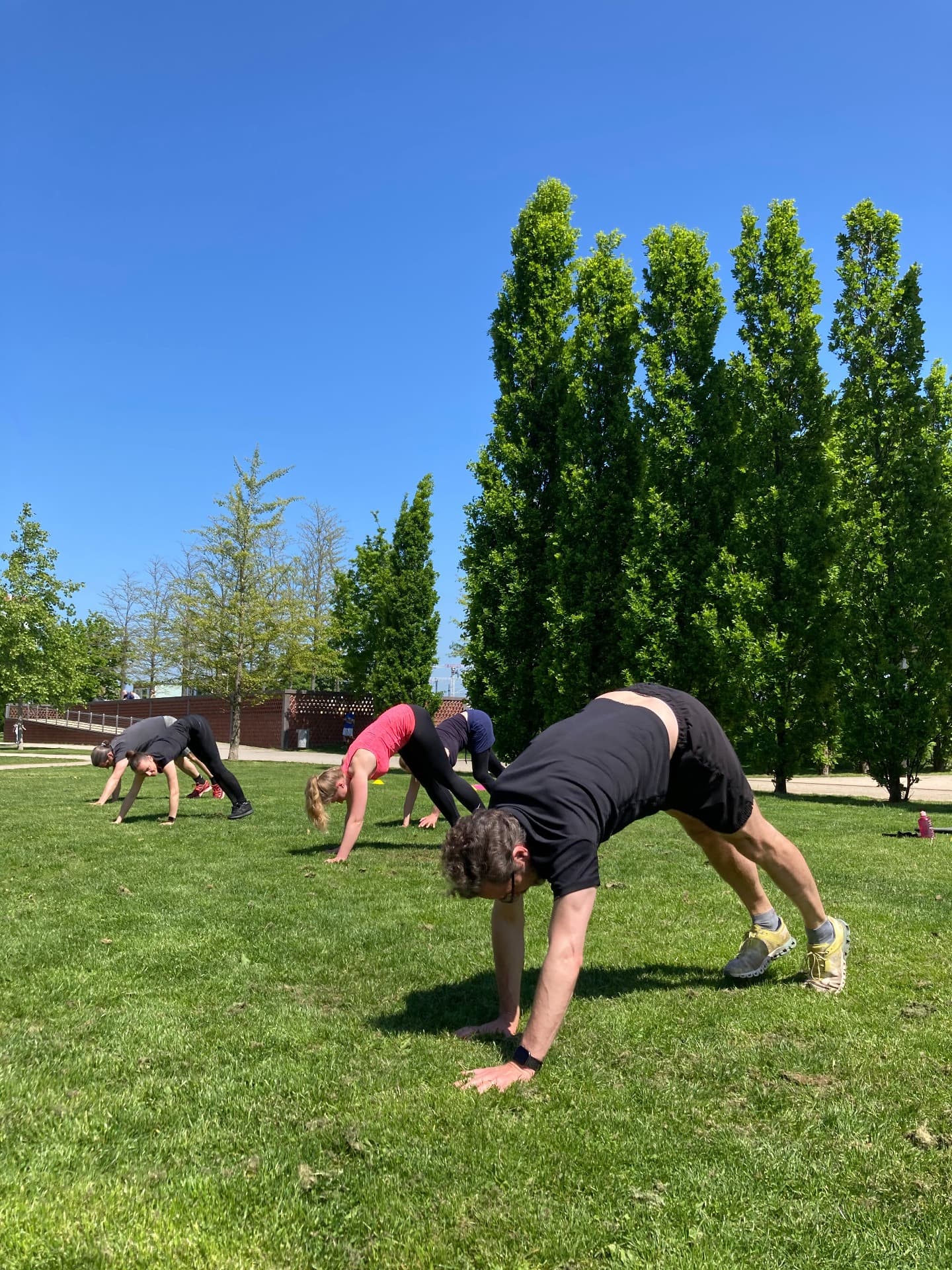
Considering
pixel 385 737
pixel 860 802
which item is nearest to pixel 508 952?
pixel 385 737

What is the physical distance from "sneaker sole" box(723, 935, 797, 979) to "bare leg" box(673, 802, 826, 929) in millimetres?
267

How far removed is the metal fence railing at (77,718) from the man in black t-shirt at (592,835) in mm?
50709

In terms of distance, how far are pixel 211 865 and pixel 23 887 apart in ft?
5.12

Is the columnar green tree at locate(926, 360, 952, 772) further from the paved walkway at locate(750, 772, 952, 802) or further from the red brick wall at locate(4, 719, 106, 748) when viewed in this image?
the red brick wall at locate(4, 719, 106, 748)

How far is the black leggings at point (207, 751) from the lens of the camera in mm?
11836

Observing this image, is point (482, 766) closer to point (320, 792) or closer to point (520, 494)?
point (320, 792)

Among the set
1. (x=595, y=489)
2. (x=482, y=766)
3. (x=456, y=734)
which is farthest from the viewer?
(x=595, y=489)

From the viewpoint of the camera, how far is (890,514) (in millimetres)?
17234

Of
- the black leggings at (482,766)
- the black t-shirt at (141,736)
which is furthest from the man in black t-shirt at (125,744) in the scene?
the black leggings at (482,766)

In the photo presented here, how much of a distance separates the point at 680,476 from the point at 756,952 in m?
15.8

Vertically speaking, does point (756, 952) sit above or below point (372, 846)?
above

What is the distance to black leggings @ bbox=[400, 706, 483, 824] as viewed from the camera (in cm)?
851

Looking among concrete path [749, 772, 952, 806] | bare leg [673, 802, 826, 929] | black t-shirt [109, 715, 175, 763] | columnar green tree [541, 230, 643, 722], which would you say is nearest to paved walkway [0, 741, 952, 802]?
concrete path [749, 772, 952, 806]

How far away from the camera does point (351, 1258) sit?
95.0 inches
